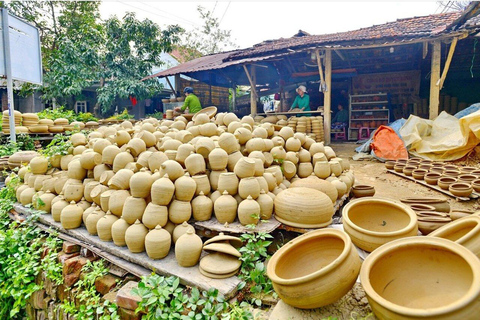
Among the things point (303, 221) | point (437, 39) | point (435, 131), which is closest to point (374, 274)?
point (303, 221)

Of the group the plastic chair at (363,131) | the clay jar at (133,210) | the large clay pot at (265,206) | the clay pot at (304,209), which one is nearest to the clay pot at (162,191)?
the clay jar at (133,210)

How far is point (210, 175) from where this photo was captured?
2908 millimetres

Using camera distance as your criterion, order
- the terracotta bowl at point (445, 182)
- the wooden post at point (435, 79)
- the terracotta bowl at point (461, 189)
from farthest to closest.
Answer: the wooden post at point (435, 79), the terracotta bowl at point (445, 182), the terracotta bowl at point (461, 189)

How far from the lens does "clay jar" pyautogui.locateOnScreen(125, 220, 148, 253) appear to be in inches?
95.3

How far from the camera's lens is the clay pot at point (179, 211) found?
2.51 meters

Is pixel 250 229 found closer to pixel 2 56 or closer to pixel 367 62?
pixel 2 56

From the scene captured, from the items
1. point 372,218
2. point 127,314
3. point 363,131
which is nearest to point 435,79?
point 363,131

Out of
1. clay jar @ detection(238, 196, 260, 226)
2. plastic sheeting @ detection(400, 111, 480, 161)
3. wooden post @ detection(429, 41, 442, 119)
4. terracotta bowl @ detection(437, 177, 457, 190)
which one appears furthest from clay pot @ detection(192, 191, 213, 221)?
wooden post @ detection(429, 41, 442, 119)

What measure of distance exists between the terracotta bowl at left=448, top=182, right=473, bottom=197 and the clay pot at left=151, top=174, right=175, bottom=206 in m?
3.81

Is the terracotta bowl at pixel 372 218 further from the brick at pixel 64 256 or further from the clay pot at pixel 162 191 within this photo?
the brick at pixel 64 256

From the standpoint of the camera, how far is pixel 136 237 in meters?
2.42

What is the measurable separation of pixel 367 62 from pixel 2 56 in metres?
10.2

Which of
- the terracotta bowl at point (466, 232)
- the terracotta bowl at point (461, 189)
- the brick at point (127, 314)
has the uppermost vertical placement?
the terracotta bowl at point (466, 232)

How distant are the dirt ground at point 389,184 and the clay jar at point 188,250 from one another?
115 inches
